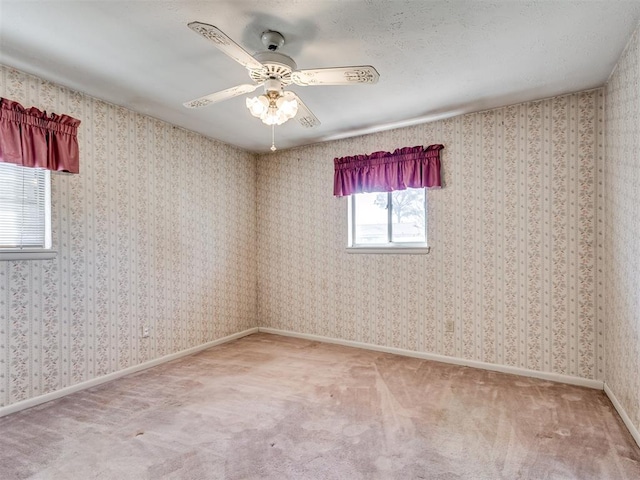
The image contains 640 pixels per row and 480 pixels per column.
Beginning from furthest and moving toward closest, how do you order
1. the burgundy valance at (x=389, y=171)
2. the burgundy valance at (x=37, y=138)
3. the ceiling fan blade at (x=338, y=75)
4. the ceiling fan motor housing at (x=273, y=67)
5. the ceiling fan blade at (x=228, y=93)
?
the burgundy valance at (x=389, y=171)
the burgundy valance at (x=37, y=138)
the ceiling fan blade at (x=228, y=93)
the ceiling fan motor housing at (x=273, y=67)
the ceiling fan blade at (x=338, y=75)

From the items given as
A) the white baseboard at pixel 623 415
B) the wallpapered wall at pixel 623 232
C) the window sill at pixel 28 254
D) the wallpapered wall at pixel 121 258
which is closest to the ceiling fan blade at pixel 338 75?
the wallpapered wall at pixel 623 232

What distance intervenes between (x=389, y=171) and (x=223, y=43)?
238cm

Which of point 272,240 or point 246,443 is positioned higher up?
point 272,240

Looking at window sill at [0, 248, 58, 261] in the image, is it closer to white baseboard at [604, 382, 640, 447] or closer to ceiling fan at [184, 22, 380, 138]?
ceiling fan at [184, 22, 380, 138]

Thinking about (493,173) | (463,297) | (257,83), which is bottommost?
(463,297)

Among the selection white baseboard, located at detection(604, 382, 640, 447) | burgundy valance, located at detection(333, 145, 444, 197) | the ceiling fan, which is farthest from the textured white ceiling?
white baseboard, located at detection(604, 382, 640, 447)

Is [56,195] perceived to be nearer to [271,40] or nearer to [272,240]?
[271,40]

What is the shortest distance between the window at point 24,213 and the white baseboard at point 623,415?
404 cm

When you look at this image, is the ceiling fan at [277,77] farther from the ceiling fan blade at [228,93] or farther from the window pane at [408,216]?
the window pane at [408,216]

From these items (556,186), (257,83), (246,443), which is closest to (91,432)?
(246,443)

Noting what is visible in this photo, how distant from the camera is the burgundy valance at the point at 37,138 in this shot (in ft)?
7.59

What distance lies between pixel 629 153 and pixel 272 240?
3586 mm

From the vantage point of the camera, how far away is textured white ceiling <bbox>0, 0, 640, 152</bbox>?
71.5 inches

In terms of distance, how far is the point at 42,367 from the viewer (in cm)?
255
